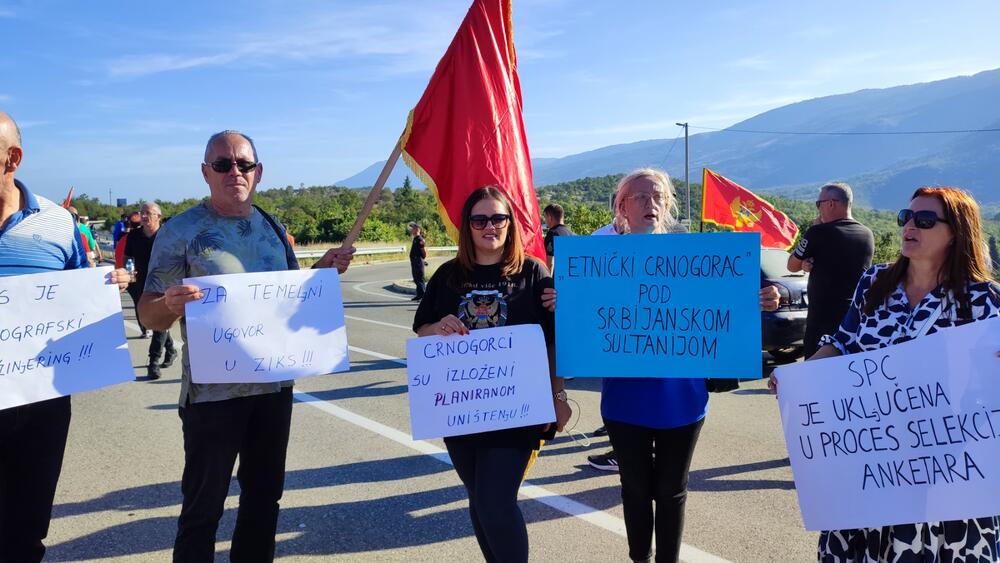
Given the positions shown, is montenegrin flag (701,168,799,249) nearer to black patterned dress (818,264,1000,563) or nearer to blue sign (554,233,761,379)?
blue sign (554,233,761,379)

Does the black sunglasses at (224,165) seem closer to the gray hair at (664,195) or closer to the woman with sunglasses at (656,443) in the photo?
the woman with sunglasses at (656,443)

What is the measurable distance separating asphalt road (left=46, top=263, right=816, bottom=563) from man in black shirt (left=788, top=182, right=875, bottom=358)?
1.09 metres

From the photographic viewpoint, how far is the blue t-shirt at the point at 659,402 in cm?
281

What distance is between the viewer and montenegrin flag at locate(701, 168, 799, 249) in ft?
34.1

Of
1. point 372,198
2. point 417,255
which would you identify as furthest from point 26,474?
point 417,255

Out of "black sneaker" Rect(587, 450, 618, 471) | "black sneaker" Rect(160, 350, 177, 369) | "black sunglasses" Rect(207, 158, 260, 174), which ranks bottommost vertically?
"black sneaker" Rect(587, 450, 618, 471)

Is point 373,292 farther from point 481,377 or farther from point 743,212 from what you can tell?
point 481,377

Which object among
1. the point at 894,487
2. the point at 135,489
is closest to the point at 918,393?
the point at 894,487

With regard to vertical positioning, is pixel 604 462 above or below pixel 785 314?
below

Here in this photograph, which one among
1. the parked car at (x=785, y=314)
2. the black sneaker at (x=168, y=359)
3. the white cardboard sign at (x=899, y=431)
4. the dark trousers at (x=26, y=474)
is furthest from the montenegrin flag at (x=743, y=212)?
the dark trousers at (x=26, y=474)

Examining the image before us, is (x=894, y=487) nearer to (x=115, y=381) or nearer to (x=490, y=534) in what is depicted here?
(x=490, y=534)

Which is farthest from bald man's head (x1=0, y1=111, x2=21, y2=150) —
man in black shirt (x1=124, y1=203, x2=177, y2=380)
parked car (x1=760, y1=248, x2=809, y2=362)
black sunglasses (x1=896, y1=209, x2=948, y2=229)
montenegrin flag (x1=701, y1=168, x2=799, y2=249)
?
montenegrin flag (x1=701, y1=168, x2=799, y2=249)

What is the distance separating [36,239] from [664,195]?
8.90 ft

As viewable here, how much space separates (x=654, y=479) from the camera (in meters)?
2.91
